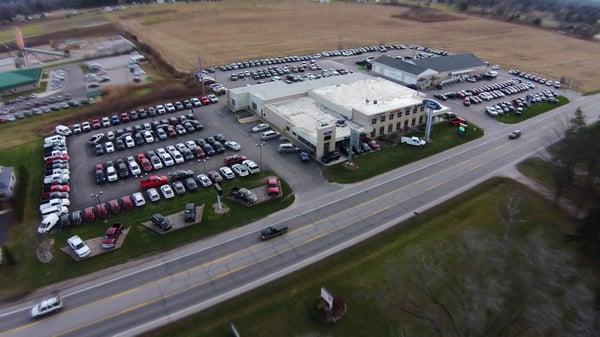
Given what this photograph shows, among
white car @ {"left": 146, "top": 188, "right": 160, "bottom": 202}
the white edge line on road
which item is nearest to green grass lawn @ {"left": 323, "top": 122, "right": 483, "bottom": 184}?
the white edge line on road

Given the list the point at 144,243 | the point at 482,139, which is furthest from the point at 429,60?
the point at 144,243

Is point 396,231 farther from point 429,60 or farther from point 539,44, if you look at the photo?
point 539,44

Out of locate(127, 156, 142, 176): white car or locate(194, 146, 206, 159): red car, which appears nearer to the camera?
locate(127, 156, 142, 176): white car

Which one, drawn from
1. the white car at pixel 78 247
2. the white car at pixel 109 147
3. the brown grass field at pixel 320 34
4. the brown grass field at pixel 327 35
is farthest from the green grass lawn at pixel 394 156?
the brown grass field at pixel 320 34

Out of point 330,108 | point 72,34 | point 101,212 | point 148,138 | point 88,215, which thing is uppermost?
point 72,34

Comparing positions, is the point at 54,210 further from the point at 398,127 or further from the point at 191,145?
the point at 398,127

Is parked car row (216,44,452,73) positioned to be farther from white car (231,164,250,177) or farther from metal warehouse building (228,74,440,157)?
white car (231,164,250,177)

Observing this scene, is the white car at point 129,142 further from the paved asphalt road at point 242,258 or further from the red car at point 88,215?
the paved asphalt road at point 242,258

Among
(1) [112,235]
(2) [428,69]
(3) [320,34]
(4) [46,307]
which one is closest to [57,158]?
(1) [112,235]
